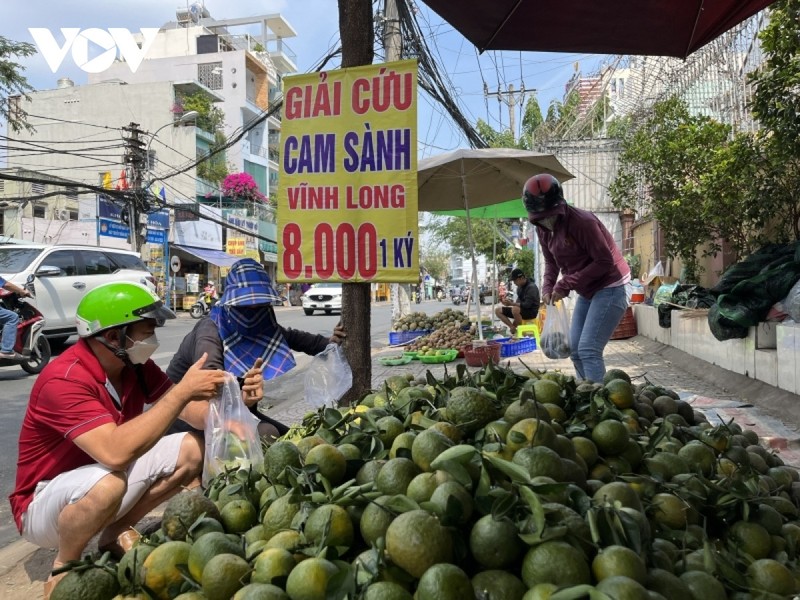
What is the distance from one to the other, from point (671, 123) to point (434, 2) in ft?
22.2

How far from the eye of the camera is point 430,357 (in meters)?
8.93

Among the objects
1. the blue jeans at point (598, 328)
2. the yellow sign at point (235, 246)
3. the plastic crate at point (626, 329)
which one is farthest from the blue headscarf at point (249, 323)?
the yellow sign at point (235, 246)

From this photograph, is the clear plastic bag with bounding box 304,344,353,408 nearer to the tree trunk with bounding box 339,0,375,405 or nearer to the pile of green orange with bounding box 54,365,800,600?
the tree trunk with bounding box 339,0,375,405

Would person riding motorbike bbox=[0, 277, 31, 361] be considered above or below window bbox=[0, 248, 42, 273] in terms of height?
below

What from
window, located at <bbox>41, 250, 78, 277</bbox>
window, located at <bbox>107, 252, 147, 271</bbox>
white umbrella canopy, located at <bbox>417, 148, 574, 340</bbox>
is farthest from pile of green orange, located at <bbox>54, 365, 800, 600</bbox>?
window, located at <bbox>107, 252, 147, 271</bbox>

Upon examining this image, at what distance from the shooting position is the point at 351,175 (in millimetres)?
3432

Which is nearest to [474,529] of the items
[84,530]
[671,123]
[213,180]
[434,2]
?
[84,530]

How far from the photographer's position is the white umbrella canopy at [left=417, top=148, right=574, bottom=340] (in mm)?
7660

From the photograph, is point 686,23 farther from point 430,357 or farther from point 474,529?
point 430,357

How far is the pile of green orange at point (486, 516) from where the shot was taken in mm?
1277

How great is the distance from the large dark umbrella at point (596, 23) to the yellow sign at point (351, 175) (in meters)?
1.19

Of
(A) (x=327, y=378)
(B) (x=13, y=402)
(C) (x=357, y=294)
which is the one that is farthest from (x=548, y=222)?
(B) (x=13, y=402)

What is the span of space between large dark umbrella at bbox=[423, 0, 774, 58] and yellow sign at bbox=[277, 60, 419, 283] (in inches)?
47.0

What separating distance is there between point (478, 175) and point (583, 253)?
449 centimetres
